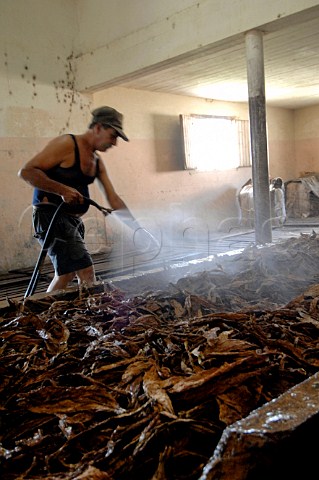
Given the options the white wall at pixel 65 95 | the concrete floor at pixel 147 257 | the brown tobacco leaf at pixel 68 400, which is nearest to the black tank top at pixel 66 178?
the concrete floor at pixel 147 257

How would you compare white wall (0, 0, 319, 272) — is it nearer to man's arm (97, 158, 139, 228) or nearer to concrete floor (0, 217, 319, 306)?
concrete floor (0, 217, 319, 306)

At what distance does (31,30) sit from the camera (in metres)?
7.85

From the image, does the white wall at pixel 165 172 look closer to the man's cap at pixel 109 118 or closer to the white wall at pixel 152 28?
the white wall at pixel 152 28

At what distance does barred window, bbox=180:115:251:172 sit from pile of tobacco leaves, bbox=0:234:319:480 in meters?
8.63

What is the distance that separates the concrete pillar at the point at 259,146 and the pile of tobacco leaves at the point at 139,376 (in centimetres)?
359

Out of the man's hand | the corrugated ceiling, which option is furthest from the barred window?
the man's hand

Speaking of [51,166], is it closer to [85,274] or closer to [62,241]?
[62,241]

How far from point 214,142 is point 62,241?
863cm

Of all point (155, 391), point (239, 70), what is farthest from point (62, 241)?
point (239, 70)

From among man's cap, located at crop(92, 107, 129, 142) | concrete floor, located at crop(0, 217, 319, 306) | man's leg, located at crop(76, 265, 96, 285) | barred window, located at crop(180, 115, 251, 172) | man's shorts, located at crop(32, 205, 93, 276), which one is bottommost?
→ concrete floor, located at crop(0, 217, 319, 306)

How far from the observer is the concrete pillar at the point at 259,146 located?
6258 millimetres

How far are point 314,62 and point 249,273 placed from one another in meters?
7.54

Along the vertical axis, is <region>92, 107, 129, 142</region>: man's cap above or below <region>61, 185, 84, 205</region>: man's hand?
above

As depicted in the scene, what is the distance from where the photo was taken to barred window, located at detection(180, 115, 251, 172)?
1102 centimetres
